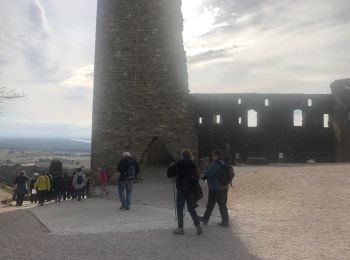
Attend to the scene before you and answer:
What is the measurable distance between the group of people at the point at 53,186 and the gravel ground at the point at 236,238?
10.6 ft

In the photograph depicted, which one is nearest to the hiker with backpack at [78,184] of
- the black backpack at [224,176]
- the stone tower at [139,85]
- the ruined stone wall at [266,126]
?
the stone tower at [139,85]

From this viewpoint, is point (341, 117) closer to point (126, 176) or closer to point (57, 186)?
point (57, 186)

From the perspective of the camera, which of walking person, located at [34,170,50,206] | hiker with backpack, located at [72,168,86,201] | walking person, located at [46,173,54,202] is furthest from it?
walking person, located at [46,173,54,202]

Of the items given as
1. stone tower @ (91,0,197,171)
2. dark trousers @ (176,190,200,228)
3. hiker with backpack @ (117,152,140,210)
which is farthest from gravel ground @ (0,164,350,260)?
stone tower @ (91,0,197,171)

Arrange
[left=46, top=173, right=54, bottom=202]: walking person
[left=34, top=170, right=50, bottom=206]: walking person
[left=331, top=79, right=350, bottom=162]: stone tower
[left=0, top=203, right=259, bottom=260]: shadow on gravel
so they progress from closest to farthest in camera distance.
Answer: [left=0, top=203, right=259, bottom=260]: shadow on gravel → [left=34, top=170, right=50, bottom=206]: walking person → [left=46, top=173, right=54, bottom=202]: walking person → [left=331, top=79, right=350, bottom=162]: stone tower

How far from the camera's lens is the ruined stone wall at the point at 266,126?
32.0 metres

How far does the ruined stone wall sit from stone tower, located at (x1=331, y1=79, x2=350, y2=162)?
611mm

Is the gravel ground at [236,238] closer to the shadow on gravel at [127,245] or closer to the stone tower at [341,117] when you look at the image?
the shadow on gravel at [127,245]

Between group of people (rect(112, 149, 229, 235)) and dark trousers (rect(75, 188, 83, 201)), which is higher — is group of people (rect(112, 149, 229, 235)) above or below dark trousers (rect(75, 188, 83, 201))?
above

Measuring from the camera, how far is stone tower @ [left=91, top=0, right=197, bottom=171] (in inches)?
730

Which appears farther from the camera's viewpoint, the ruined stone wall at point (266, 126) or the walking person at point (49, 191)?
the ruined stone wall at point (266, 126)

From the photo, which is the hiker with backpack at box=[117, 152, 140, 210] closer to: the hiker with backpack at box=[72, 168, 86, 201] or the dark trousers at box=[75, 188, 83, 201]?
the dark trousers at box=[75, 188, 83, 201]

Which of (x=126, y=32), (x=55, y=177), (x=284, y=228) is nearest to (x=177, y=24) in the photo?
(x=126, y=32)

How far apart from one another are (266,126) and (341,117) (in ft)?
16.2
